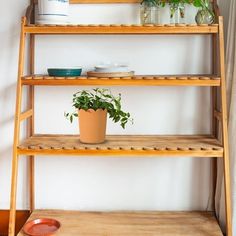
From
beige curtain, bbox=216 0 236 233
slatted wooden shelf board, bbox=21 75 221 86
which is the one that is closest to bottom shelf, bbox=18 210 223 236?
beige curtain, bbox=216 0 236 233

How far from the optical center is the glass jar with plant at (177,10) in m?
2.08

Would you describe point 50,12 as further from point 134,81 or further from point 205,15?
point 205,15

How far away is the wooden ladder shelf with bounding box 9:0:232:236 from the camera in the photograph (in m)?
1.93

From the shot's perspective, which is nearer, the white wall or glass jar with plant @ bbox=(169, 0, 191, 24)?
glass jar with plant @ bbox=(169, 0, 191, 24)

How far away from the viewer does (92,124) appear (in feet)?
6.65

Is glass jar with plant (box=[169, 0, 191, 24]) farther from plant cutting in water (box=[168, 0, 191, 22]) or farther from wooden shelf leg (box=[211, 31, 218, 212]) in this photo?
wooden shelf leg (box=[211, 31, 218, 212])

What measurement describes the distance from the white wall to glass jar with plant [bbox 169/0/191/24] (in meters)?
0.09

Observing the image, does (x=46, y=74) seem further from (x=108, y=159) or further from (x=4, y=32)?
(x=108, y=159)

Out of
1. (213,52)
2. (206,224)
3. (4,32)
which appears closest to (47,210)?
(206,224)

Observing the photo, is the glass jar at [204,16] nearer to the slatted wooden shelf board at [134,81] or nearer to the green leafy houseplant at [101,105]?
the slatted wooden shelf board at [134,81]

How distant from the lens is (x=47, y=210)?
2305mm

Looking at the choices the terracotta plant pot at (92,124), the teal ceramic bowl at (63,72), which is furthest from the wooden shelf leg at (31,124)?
the terracotta plant pot at (92,124)

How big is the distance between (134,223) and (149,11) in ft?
3.56

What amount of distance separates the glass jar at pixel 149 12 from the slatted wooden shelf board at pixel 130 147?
0.61 metres
